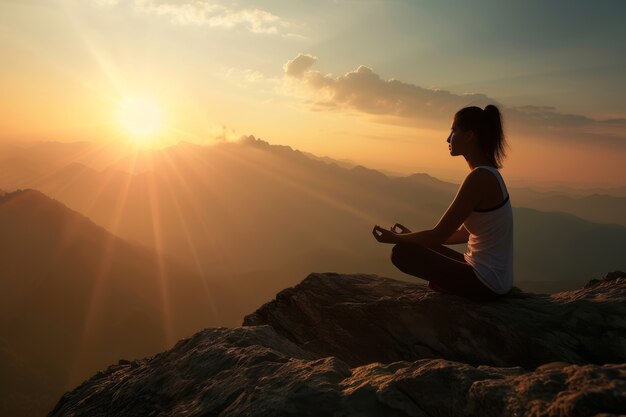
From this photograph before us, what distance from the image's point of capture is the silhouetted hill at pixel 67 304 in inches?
4518

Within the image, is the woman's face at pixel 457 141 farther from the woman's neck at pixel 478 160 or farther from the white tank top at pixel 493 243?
the white tank top at pixel 493 243

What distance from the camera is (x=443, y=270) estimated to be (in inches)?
288

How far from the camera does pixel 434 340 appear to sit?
732cm

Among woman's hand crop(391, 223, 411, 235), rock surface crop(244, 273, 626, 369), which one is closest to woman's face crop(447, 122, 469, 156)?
woman's hand crop(391, 223, 411, 235)

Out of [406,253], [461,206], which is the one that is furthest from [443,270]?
[461,206]

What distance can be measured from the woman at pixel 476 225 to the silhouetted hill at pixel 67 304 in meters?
126

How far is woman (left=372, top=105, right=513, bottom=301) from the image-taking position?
6.42m

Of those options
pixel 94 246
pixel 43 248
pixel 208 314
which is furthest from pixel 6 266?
pixel 208 314

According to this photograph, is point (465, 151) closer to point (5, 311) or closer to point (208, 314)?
point (5, 311)

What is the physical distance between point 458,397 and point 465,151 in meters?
4.49

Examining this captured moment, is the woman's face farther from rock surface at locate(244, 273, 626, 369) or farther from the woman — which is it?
rock surface at locate(244, 273, 626, 369)

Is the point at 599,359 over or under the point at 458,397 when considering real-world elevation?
under

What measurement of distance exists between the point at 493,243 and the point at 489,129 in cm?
194

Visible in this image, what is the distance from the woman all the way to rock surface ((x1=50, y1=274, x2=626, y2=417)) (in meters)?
0.60
